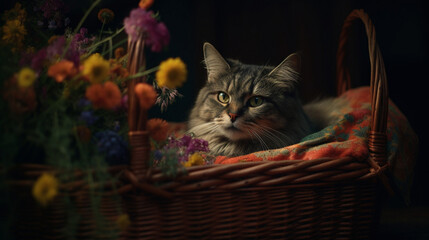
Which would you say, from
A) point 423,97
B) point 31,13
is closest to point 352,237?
point 31,13

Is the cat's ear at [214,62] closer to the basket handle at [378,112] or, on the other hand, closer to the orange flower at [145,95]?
the basket handle at [378,112]

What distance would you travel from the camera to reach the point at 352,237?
1117 millimetres

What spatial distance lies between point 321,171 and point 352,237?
284mm

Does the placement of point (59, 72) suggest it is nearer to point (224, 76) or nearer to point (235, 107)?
point (235, 107)

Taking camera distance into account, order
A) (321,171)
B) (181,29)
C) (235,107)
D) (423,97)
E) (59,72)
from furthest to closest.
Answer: (181,29)
(423,97)
(235,107)
(321,171)
(59,72)

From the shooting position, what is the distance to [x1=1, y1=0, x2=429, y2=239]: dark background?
7.55 feet

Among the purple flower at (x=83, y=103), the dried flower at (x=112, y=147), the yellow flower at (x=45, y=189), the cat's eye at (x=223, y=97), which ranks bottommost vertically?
the yellow flower at (x=45, y=189)

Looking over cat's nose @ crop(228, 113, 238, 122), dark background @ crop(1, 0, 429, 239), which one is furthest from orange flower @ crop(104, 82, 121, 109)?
dark background @ crop(1, 0, 429, 239)

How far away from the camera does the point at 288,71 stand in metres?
1.50

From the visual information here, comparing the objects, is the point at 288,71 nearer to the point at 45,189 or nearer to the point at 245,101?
the point at 245,101

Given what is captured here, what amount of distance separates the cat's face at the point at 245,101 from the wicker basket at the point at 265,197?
397 mm

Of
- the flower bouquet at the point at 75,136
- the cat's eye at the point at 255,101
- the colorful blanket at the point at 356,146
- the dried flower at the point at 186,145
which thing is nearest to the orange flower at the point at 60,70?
the flower bouquet at the point at 75,136

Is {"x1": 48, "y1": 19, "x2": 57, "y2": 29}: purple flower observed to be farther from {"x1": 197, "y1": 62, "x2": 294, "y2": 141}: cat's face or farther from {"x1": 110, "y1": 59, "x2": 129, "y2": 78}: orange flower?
{"x1": 197, "y1": 62, "x2": 294, "y2": 141}: cat's face

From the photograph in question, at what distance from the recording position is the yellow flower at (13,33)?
0.95 m
